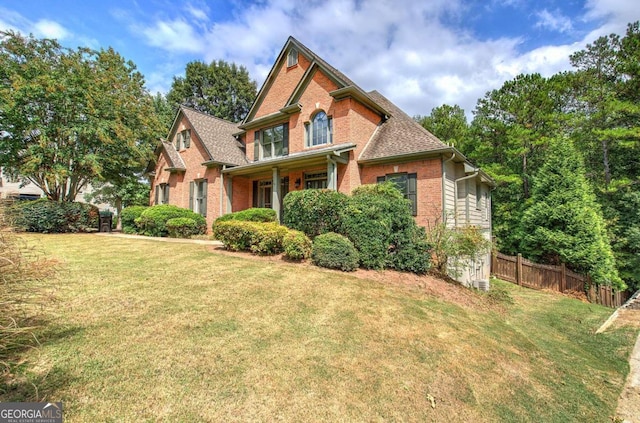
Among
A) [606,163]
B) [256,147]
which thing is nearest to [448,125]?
[606,163]

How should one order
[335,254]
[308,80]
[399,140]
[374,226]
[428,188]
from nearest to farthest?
1. [335,254]
2. [374,226]
3. [428,188]
4. [399,140]
5. [308,80]

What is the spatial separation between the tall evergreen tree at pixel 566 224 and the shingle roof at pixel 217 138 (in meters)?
17.3

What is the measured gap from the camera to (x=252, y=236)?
9375 millimetres

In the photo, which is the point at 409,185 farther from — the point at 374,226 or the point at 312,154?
the point at 312,154

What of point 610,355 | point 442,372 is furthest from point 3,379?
point 610,355

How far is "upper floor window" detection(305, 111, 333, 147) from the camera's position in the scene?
1358 centimetres

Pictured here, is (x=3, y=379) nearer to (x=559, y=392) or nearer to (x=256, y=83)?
(x=559, y=392)

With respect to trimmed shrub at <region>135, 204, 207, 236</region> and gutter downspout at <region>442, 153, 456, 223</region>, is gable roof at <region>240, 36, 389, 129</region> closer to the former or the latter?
gutter downspout at <region>442, 153, 456, 223</region>

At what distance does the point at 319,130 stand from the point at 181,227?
9.10 m

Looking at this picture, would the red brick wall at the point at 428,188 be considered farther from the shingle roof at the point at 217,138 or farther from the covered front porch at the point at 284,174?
the shingle roof at the point at 217,138

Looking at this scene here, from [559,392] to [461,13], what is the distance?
12.9m

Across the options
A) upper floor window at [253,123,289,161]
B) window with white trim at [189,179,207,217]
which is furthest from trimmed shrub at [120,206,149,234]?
upper floor window at [253,123,289,161]

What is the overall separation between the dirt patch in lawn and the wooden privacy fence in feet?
25.6

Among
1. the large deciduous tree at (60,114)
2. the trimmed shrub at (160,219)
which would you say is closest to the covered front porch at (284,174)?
the trimmed shrub at (160,219)
